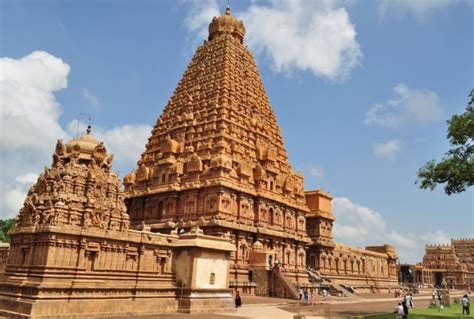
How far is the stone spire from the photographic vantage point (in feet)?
145

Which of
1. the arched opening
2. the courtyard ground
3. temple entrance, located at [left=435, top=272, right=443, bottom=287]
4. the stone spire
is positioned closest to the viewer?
the courtyard ground

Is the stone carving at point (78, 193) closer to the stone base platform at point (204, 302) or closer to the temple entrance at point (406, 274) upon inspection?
the stone base platform at point (204, 302)

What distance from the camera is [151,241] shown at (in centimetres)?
2792

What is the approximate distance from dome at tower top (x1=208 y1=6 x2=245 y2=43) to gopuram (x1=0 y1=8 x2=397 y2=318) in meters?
0.15

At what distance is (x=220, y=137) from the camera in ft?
146

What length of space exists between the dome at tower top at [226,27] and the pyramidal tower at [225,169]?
241cm

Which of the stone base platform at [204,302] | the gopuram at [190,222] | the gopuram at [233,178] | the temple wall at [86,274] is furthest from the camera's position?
the gopuram at [233,178]

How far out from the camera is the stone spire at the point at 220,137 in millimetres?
44062

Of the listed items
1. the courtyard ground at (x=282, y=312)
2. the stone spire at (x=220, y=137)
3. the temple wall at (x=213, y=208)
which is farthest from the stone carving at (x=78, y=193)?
the stone spire at (x=220, y=137)

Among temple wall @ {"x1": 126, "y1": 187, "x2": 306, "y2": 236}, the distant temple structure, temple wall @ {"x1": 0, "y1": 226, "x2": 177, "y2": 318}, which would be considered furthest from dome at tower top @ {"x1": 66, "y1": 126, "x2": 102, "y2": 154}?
the distant temple structure

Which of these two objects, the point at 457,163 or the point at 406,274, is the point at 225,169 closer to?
the point at 457,163

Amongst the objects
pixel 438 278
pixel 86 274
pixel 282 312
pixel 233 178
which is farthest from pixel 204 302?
pixel 438 278

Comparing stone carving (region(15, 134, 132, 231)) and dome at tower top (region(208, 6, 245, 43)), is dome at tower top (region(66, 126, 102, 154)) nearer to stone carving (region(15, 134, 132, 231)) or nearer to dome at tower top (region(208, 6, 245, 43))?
stone carving (region(15, 134, 132, 231))

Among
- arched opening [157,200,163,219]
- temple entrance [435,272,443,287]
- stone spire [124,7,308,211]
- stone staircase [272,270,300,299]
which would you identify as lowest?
stone staircase [272,270,300,299]
